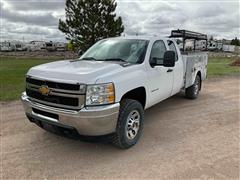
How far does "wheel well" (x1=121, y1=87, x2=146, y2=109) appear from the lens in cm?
428

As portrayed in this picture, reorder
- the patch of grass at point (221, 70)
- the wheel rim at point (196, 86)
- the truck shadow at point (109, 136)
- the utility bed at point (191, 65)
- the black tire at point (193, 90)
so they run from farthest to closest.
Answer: the patch of grass at point (221, 70)
the wheel rim at point (196, 86)
the black tire at point (193, 90)
the utility bed at point (191, 65)
the truck shadow at point (109, 136)

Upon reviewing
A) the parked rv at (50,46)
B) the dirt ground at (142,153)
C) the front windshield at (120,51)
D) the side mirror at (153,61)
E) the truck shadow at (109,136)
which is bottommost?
the dirt ground at (142,153)

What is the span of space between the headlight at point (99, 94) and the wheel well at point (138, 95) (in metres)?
0.63

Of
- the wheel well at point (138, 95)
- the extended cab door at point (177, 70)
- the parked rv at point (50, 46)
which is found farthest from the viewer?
the parked rv at point (50, 46)

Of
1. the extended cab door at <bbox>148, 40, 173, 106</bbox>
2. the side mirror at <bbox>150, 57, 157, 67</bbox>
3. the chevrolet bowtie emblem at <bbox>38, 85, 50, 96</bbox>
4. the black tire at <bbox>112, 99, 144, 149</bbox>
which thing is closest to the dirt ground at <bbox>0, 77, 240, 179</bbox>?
the black tire at <bbox>112, 99, 144, 149</bbox>

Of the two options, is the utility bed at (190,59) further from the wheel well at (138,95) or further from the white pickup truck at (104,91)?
the wheel well at (138,95)

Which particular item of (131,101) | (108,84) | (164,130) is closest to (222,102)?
(164,130)

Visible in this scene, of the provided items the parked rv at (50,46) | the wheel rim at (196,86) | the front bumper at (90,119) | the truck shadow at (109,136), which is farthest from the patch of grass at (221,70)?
the parked rv at (50,46)

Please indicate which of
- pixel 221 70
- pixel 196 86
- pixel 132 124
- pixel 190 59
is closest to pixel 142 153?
pixel 132 124

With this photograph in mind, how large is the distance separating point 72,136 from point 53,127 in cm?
33

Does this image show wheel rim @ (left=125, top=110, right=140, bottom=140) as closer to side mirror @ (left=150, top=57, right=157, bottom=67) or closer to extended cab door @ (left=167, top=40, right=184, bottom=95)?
side mirror @ (left=150, top=57, right=157, bottom=67)

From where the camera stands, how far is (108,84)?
Answer: 3.58 metres

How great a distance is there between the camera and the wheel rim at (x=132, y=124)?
4113 millimetres

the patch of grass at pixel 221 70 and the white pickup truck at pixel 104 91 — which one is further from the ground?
the white pickup truck at pixel 104 91
